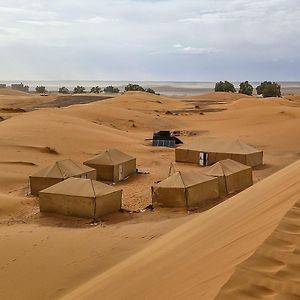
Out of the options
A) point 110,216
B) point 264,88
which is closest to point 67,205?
point 110,216

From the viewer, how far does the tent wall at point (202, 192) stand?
17516 mm

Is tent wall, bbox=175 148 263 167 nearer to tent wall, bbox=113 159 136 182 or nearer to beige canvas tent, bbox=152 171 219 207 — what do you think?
tent wall, bbox=113 159 136 182

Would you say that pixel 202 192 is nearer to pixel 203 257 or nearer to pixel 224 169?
pixel 224 169

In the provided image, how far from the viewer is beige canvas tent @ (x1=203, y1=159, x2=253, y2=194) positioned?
65.1 ft

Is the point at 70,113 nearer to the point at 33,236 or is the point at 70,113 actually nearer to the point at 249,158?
the point at 249,158

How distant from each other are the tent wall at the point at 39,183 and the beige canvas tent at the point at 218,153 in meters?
10.5

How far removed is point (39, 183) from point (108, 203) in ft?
15.6

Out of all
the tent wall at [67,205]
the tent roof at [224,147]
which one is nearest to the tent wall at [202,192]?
the tent wall at [67,205]

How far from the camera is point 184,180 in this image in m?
17.8

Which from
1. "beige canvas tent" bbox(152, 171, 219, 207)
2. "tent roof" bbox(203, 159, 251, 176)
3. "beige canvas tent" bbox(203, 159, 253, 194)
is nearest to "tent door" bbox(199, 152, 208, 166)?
"beige canvas tent" bbox(203, 159, 253, 194)

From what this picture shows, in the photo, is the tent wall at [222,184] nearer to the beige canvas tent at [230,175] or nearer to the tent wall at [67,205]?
the beige canvas tent at [230,175]

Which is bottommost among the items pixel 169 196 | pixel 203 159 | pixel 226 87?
pixel 203 159

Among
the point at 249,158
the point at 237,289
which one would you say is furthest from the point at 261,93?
the point at 237,289

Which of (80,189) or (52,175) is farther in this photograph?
(52,175)
